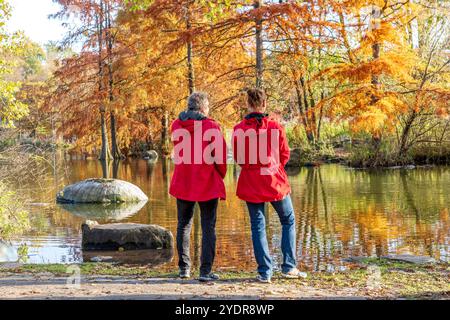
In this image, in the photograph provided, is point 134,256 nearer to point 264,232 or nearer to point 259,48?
point 264,232

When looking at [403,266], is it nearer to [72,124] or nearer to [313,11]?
[313,11]

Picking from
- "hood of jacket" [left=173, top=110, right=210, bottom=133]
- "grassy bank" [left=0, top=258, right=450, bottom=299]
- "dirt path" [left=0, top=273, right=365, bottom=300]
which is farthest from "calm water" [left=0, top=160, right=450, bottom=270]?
"hood of jacket" [left=173, top=110, right=210, bottom=133]

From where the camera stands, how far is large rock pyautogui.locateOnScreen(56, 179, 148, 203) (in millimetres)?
16672

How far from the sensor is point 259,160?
5973 millimetres

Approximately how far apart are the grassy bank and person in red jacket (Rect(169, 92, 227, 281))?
2.17ft

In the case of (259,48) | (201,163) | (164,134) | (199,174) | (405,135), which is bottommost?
(199,174)

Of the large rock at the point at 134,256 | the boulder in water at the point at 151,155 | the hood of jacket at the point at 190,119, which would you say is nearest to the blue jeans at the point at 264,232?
the hood of jacket at the point at 190,119

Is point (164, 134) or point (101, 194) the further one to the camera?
point (164, 134)

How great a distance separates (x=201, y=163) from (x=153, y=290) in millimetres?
1306

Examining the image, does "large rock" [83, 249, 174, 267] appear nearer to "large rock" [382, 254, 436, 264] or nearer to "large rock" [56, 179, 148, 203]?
"large rock" [382, 254, 436, 264]

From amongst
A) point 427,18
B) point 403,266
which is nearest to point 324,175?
point 427,18

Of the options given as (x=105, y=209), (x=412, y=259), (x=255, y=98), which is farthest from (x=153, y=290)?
(x=105, y=209)
